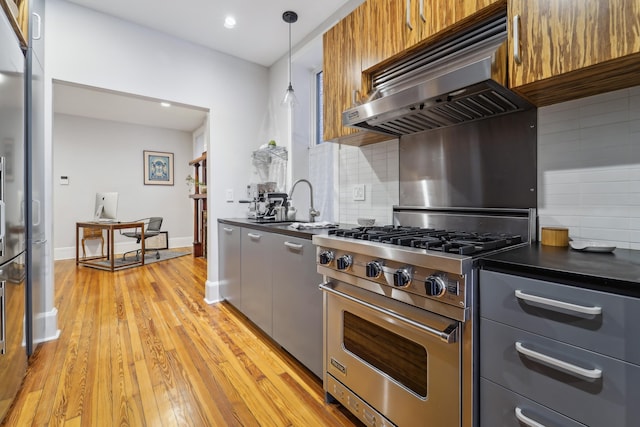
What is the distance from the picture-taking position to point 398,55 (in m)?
1.59

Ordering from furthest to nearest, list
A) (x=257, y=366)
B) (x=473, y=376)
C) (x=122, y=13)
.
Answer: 1. (x=122, y=13)
2. (x=257, y=366)
3. (x=473, y=376)

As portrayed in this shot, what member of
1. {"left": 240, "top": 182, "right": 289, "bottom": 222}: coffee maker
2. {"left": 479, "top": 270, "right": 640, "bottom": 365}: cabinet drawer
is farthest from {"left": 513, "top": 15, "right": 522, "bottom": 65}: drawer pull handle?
{"left": 240, "top": 182, "right": 289, "bottom": 222}: coffee maker

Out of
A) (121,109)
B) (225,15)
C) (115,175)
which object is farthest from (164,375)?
(115,175)

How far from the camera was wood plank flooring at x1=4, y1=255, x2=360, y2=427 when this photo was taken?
4.65 feet

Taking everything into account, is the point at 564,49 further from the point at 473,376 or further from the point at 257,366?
the point at 257,366

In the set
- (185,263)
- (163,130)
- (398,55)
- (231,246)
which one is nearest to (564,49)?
(398,55)

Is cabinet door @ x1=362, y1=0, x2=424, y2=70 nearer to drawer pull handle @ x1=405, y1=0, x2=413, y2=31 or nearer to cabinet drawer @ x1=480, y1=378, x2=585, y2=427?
drawer pull handle @ x1=405, y1=0, x2=413, y2=31

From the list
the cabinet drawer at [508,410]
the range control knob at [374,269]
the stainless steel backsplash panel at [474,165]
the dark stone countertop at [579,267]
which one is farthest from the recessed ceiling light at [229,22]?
the cabinet drawer at [508,410]

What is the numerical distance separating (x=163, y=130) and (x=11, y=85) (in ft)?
18.0

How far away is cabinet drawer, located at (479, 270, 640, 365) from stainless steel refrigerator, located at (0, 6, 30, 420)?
193 centimetres

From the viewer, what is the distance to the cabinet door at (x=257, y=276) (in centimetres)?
208

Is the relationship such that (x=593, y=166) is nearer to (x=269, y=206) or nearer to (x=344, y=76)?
(x=344, y=76)

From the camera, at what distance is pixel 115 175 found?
19.4 feet

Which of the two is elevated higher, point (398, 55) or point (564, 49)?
point (398, 55)
